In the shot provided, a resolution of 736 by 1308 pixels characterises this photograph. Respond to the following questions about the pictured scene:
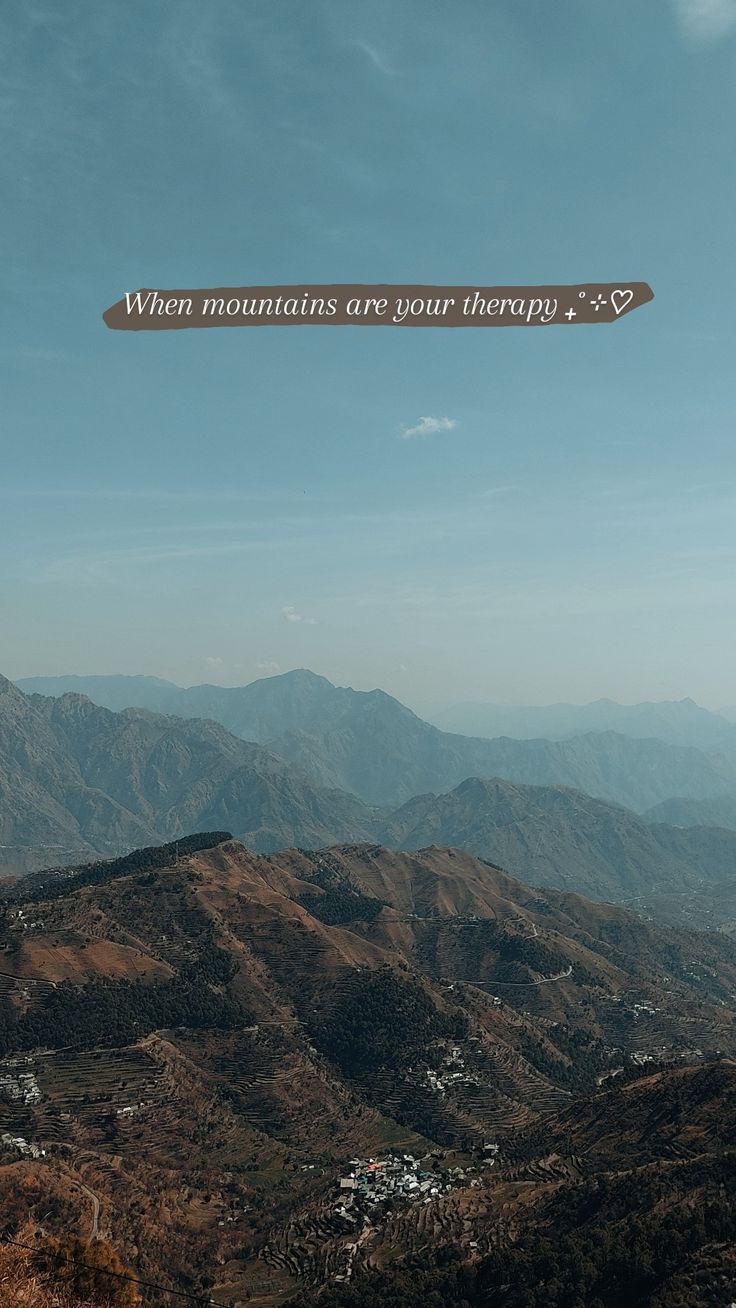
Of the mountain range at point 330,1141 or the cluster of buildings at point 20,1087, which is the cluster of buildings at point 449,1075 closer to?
the mountain range at point 330,1141

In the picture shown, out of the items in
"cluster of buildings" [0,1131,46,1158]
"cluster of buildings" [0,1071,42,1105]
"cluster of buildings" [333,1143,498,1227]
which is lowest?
"cluster of buildings" [333,1143,498,1227]

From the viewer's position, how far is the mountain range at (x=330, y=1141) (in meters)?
82.8

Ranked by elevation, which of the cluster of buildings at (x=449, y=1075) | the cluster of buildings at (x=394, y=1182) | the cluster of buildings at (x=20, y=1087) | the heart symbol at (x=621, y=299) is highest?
the heart symbol at (x=621, y=299)

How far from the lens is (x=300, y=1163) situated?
139875 mm

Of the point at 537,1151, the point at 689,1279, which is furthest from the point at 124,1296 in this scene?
the point at 537,1151

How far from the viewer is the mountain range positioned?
271 feet

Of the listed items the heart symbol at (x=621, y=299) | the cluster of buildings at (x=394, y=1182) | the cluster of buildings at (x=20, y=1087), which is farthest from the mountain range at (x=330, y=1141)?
the heart symbol at (x=621, y=299)

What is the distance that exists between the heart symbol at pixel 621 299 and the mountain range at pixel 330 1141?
243 feet

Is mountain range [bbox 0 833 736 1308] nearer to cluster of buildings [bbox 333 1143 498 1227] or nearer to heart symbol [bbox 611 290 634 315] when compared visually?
cluster of buildings [bbox 333 1143 498 1227]

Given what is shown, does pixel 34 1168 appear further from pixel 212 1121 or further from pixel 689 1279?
pixel 689 1279

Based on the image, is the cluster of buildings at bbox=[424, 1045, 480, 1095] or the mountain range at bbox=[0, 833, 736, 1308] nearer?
the mountain range at bbox=[0, 833, 736, 1308]

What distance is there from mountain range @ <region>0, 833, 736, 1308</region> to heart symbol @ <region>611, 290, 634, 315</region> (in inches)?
2920

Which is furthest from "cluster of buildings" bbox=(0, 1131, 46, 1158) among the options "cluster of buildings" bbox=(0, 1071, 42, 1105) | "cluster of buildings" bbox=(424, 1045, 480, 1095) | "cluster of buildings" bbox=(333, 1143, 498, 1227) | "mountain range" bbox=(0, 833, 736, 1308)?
"cluster of buildings" bbox=(424, 1045, 480, 1095)

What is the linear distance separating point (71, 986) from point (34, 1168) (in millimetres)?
68695
